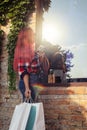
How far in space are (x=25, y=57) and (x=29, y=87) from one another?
48 centimetres

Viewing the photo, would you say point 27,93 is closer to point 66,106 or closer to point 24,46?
point 66,106

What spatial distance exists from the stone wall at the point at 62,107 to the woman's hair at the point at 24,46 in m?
0.58

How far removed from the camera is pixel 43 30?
5.36 meters

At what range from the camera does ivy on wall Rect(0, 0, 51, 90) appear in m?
5.00

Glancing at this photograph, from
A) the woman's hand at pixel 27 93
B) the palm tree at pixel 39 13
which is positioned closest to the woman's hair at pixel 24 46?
the palm tree at pixel 39 13

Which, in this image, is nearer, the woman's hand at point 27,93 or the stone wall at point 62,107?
the woman's hand at point 27,93

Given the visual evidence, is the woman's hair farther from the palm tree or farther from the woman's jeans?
the woman's jeans

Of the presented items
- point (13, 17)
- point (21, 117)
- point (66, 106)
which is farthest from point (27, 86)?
point (13, 17)

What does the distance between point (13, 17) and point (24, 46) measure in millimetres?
569

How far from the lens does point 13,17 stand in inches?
201

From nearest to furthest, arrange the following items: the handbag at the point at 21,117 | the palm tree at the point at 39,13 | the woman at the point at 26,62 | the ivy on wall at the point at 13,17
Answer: the handbag at the point at 21,117
the woman at the point at 26,62
the ivy on wall at the point at 13,17
the palm tree at the point at 39,13

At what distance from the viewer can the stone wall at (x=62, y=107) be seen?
4664 mm

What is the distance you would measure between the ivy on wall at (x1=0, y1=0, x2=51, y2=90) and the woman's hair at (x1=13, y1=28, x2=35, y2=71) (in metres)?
0.09

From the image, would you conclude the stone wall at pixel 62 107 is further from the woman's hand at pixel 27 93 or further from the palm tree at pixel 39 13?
the palm tree at pixel 39 13
